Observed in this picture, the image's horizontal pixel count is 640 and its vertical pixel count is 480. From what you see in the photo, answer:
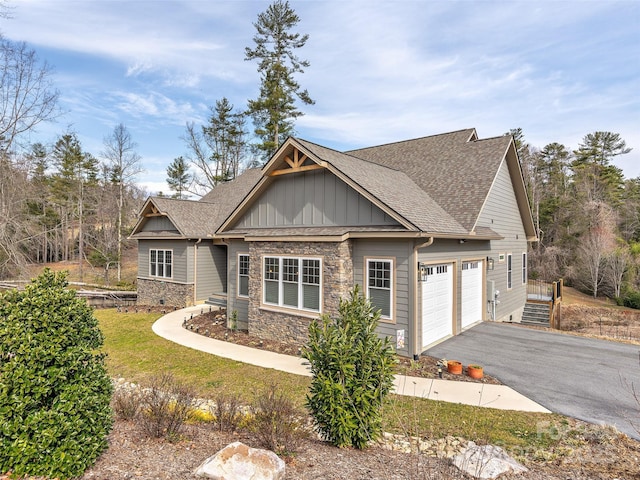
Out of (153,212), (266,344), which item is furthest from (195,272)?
(266,344)

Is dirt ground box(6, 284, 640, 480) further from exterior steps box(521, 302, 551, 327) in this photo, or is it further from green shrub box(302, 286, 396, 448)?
exterior steps box(521, 302, 551, 327)

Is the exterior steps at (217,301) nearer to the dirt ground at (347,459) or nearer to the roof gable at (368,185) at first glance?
the roof gable at (368,185)

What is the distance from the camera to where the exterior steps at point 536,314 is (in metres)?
15.3

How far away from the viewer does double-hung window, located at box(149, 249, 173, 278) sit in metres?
18.1

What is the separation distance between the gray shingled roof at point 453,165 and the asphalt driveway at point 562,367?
3734 millimetres

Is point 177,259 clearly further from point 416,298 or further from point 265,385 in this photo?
point 416,298

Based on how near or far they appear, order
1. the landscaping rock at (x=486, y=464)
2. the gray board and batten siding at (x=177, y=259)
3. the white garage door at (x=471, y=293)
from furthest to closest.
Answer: the gray board and batten siding at (x=177, y=259), the white garage door at (x=471, y=293), the landscaping rock at (x=486, y=464)

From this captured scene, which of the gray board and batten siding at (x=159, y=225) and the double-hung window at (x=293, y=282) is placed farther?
the gray board and batten siding at (x=159, y=225)

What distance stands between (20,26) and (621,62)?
824 inches

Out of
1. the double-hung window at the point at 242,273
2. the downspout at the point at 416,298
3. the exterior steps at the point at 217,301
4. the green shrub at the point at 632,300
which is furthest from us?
the green shrub at the point at 632,300

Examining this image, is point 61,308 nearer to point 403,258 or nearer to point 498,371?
point 403,258

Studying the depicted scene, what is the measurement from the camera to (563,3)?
33.7ft

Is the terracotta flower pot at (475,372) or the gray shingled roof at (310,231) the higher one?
the gray shingled roof at (310,231)

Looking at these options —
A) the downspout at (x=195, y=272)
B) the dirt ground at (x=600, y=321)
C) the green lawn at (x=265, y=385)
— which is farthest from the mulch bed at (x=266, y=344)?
the dirt ground at (x=600, y=321)
